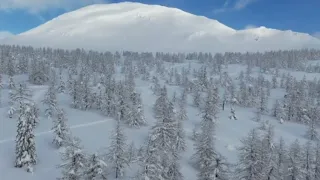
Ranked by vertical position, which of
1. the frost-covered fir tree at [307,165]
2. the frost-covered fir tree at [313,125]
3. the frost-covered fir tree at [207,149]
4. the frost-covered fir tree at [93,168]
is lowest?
the frost-covered fir tree at [313,125]

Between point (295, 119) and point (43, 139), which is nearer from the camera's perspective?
point (43, 139)

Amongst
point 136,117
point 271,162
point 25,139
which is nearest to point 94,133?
point 136,117

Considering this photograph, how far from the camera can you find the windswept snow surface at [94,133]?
73.9 metres

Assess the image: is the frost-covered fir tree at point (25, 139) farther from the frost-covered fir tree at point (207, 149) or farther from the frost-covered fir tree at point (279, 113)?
the frost-covered fir tree at point (279, 113)

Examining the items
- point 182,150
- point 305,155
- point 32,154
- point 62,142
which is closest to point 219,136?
point 182,150

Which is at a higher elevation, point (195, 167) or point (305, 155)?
point (305, 155)

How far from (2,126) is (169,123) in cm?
4931

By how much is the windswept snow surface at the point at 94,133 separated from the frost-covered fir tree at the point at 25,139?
1880 millimetres

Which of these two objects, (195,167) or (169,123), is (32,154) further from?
(195,167)

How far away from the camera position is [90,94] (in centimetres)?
12756

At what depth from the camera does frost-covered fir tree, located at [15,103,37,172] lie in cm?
6900

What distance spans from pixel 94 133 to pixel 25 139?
34.0m

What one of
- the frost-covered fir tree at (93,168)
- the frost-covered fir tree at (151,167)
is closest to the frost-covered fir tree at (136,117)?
the frost-covered fir tree at (151,167)

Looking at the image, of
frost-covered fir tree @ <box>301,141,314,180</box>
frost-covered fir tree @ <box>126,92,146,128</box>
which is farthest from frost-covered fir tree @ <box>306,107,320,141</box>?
frost-covered fir tree @ <box>126,92,146,128</box>
